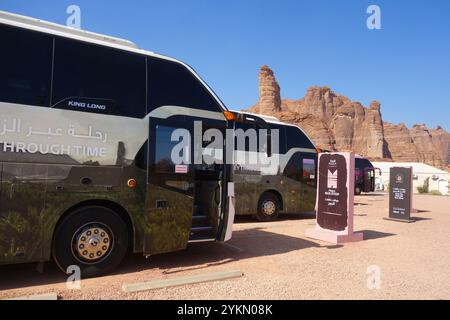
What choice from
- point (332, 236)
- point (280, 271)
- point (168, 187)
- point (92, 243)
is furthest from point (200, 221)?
point (332, 236)

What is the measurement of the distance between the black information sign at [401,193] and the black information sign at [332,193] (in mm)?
5331

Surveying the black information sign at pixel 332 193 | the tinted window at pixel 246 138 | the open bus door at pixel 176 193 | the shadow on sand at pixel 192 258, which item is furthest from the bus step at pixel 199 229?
the tinted window at pixel 246 138

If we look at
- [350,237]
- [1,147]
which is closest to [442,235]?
[350,237]

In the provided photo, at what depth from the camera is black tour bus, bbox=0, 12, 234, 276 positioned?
16.1 feet

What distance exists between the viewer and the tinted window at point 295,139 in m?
13.2

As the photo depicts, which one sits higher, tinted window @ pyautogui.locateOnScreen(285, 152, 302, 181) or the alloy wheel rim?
tinted window @ pyautogui.locateOnScreen(285, 152, 302, 181)

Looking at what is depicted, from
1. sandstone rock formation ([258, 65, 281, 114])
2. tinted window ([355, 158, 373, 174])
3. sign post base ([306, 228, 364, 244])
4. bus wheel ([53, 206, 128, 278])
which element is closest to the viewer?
bus wheel ([53, 206, 128, 278])

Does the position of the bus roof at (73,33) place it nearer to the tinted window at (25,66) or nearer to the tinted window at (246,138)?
the tinted window at (25,66)

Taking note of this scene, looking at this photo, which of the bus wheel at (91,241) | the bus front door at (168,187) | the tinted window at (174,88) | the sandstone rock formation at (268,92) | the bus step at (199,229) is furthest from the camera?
the sandstone rock formation at (268,92)

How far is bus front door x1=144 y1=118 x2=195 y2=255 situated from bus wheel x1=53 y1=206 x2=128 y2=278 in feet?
1.47

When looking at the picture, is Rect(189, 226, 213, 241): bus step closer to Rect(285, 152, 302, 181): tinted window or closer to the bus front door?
the bus front door

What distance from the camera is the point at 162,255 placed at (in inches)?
287

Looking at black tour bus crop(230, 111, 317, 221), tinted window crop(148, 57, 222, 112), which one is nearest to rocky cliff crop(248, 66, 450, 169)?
black tour bus crop(230, 111, 317, 221)
